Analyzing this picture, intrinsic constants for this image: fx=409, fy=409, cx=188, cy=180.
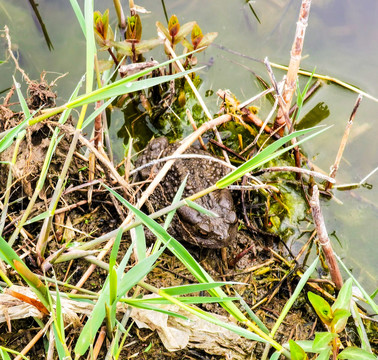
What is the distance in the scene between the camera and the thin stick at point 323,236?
2606 mm

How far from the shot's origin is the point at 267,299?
3.14 meters

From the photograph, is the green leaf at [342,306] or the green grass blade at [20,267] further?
the green leaf at [342,306]

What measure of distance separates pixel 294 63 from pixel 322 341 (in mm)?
2089

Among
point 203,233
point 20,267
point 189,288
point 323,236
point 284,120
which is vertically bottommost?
point 203,233

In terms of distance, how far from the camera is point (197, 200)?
3.16 metres

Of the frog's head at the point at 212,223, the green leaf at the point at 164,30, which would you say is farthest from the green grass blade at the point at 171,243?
the green leaf at the point at 164,30

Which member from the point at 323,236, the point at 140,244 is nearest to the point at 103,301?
the point at 140,244

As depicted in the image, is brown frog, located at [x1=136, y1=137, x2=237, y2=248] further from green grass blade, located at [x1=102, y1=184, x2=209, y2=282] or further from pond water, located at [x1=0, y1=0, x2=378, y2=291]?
green grass blade, located at [x1=102, y1=184, x2=209, y2=282]

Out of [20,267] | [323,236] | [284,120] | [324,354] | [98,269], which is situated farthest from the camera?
[284,120]

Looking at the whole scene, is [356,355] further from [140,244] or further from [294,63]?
[294,63]

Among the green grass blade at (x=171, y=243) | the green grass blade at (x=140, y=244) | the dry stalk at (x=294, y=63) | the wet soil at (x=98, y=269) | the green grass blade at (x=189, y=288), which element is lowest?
the wet soil at (x=98, y=269)

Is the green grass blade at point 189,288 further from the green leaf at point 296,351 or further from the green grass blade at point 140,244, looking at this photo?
the green leaf at point 296,351

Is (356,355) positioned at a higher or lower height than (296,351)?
lower

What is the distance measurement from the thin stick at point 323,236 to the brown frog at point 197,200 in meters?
0.63
